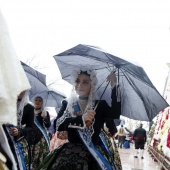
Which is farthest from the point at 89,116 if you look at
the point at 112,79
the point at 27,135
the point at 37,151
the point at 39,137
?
the point at 39,137

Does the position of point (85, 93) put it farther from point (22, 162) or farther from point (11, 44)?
point (11, 44)

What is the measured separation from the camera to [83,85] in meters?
3.22

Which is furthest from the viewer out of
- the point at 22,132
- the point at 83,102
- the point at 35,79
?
the point at 35,79

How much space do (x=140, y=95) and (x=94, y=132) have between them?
0.65 meters

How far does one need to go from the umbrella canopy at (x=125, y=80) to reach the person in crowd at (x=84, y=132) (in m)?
0.16

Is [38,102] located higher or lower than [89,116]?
lower

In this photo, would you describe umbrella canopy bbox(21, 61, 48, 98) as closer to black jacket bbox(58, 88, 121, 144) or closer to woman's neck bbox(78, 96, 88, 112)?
woman's neck bbox(78, 96, 88, 112)

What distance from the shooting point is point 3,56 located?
42.3 inches

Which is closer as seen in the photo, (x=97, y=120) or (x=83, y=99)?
(x=97, y=120)

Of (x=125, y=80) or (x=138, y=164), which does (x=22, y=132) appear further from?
(x=138, y=164)

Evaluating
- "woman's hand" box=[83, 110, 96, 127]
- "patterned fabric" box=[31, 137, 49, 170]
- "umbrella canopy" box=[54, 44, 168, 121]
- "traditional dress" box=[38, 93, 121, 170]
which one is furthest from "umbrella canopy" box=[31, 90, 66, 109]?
"woman's hand" box=[83, 110, 96, 127]

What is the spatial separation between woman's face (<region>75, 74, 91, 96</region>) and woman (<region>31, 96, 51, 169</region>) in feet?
4.25

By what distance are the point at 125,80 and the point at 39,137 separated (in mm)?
1945

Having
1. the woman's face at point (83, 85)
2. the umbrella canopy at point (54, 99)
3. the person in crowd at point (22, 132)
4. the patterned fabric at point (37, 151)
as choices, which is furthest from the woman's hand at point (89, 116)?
the umbrella canopy at point (54, 99)
